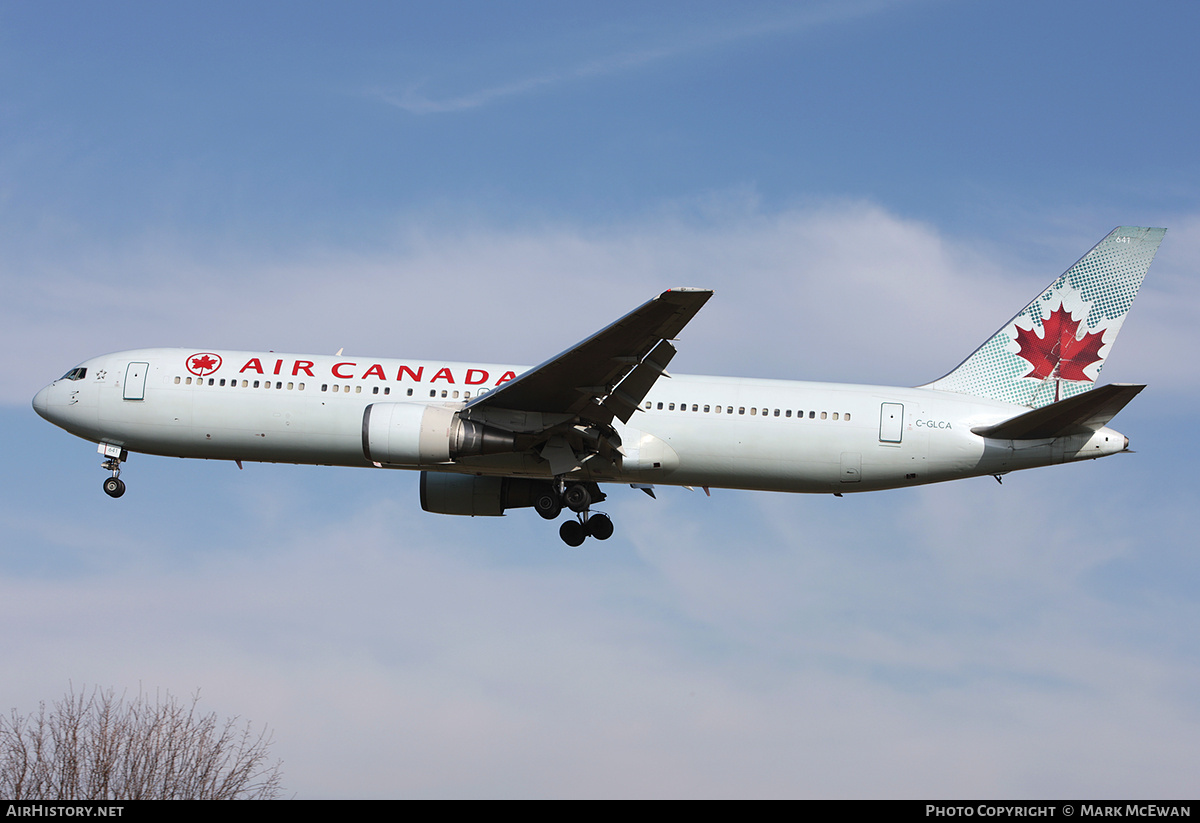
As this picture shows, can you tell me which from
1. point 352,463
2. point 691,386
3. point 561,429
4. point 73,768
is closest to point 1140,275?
point 691,386

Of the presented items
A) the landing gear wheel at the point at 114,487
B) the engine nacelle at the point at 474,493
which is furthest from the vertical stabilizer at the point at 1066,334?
the landing gear wheel at the point at 114,487

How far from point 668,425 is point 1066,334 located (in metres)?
10.7

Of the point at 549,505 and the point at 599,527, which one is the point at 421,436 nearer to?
the point at 549,505

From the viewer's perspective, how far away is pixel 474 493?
30266 millimetres

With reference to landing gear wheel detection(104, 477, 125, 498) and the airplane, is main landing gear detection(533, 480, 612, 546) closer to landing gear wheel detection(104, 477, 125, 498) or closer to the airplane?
the airplane

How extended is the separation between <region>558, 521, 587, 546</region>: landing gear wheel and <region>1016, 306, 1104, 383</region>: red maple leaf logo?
11.7 metres

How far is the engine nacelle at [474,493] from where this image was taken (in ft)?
98.7

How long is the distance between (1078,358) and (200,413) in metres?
21.3

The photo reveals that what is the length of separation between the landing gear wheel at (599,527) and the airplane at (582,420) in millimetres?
999

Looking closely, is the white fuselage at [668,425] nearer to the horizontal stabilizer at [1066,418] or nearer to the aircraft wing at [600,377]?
the horizontal stabilizer at [1066,418]

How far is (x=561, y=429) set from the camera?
86.1 ft
